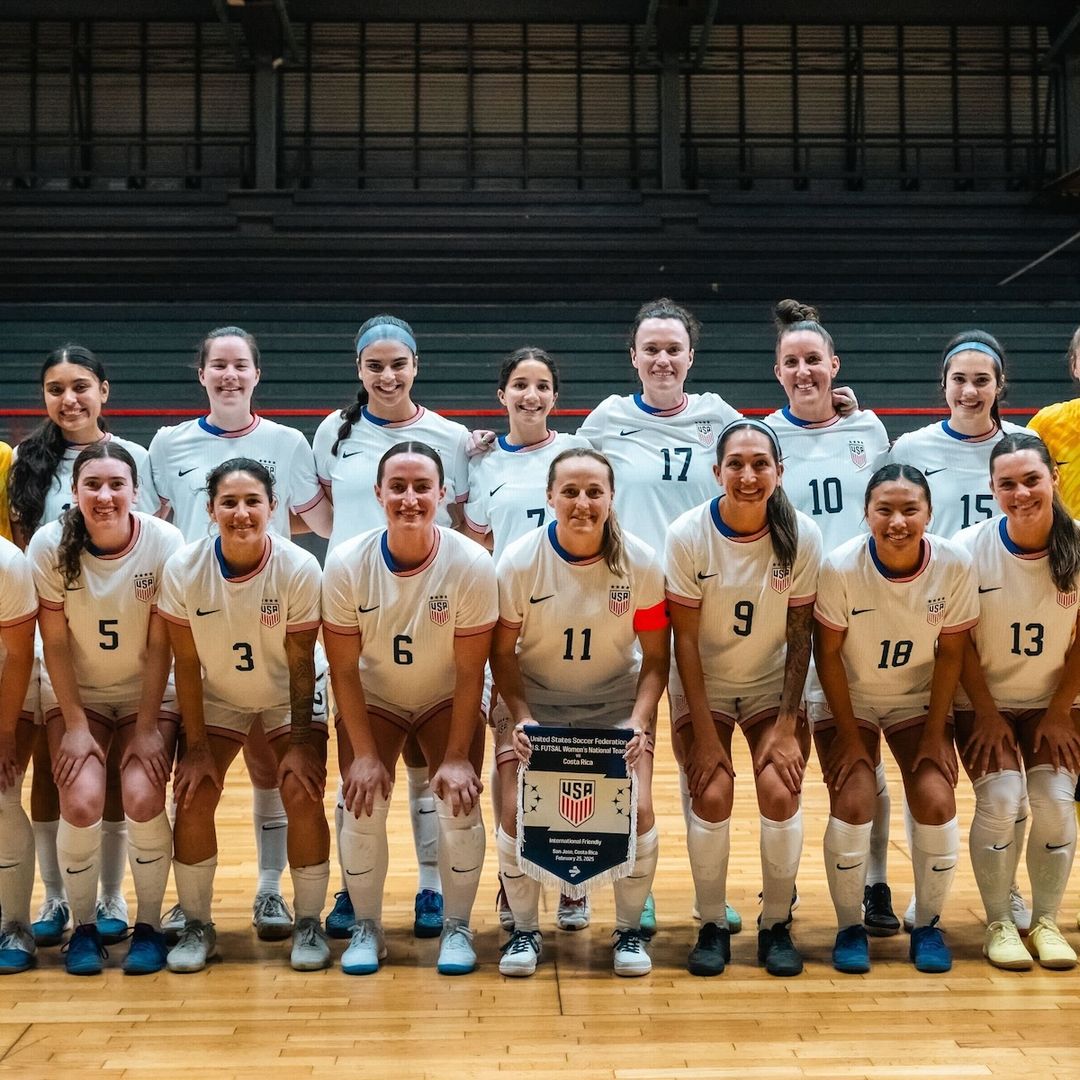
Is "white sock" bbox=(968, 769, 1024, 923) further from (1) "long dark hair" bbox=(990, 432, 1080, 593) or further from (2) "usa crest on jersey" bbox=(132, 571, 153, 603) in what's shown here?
(2) "usa crest on jersey" bbox=(132, 571, 153, 603)

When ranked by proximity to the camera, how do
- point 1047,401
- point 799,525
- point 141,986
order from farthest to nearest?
point 1047,401, point 799,525, point 141,986

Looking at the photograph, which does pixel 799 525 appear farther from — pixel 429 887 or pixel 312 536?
pixel 312 536

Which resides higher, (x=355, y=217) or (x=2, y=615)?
(x=355, y=217)

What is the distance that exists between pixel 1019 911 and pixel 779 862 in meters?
0.76

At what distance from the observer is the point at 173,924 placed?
10.6 feet

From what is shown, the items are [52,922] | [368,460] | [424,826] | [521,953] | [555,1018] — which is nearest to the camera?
[555,1018]

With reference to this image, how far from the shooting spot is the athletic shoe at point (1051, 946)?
2.95 m

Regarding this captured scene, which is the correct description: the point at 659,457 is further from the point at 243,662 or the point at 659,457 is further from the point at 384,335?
the point at 243,662

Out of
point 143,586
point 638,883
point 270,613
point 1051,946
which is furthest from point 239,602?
point 1051,946

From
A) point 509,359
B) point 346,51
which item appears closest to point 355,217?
point 346,51

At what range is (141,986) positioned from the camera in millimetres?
2865

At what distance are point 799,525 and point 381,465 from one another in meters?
1.08

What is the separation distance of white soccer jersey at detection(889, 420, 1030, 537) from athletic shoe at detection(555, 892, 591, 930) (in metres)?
1.44

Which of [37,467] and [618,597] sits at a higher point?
[37,467]
